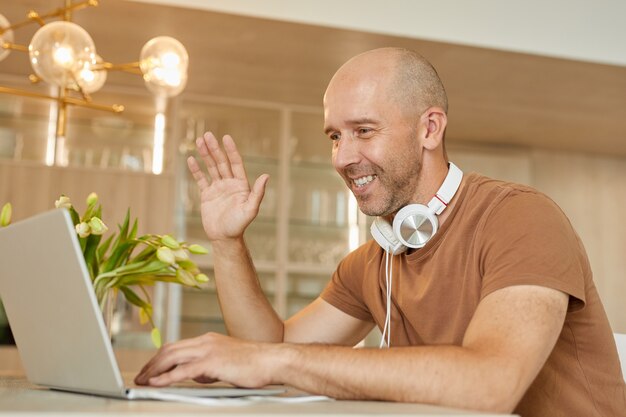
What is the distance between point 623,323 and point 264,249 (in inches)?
115

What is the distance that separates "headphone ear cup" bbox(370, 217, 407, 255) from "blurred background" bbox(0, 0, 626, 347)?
2.20 m

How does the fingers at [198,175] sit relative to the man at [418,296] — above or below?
above

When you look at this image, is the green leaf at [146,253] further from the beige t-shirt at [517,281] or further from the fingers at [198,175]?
the beige t-shirt at [517,281]

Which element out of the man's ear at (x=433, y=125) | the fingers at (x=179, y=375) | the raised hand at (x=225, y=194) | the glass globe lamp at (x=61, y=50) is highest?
the glass globe lamp at (x=61, y=50)

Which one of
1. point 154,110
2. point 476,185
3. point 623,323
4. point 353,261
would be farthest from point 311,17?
point 623,323

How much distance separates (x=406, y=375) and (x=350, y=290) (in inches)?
33.7

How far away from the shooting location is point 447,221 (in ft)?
4.94

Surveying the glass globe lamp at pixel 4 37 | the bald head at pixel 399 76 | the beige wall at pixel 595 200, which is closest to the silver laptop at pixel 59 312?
the bald head at pixel 399 76

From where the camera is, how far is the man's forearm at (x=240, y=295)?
171 cm

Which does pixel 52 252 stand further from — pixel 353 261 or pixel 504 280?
pixel 353 261

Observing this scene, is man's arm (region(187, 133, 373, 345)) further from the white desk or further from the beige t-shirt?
the white desk

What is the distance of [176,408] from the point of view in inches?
32.2

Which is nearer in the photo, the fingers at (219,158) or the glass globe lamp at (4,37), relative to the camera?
the fingers at (219,158)

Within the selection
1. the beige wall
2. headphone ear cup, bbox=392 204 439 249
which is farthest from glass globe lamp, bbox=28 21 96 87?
the beige wall
